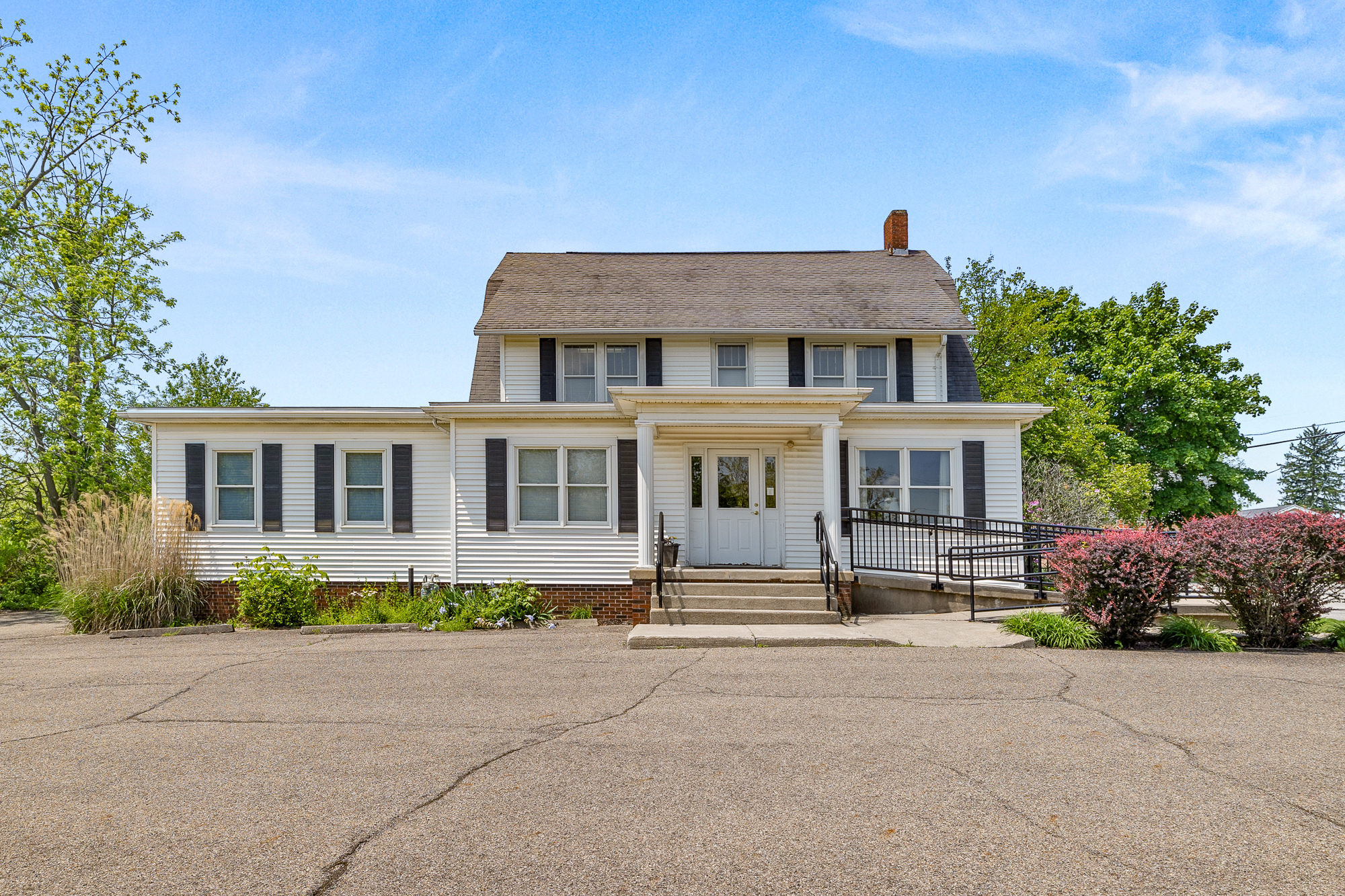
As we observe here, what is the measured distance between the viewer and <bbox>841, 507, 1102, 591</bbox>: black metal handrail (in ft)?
45.6

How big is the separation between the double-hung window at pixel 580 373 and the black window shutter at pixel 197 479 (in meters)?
6.84

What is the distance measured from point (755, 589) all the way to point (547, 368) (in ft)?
22.6

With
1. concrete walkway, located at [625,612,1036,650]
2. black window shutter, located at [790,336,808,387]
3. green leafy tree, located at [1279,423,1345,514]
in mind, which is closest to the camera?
concrete walkway, located at [625,612,1036,650]

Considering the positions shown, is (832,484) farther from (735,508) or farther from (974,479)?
(974,479)

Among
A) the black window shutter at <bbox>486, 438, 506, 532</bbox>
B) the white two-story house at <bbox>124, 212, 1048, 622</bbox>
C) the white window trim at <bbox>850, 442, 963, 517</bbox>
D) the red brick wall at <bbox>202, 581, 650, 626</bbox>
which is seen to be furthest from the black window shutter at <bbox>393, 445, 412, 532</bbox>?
the white window trim at <bbox>850, 442, 963, 517</bbox>

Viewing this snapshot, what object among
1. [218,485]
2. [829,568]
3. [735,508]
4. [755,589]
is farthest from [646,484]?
[218,485]

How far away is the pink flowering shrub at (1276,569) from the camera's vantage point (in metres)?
9.77

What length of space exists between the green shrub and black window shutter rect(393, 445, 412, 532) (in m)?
1.62

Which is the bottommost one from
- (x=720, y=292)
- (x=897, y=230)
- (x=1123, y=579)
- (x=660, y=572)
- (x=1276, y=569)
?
(x=660, y=572)

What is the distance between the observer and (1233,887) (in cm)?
354

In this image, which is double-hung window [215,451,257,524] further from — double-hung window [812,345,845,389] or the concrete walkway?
double-hung window [812,345,845,389]

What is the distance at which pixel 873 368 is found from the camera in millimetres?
16969

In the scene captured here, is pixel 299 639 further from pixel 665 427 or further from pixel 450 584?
pixel 665 427

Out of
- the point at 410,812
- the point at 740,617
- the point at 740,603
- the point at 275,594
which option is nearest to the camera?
the point at 410,812
